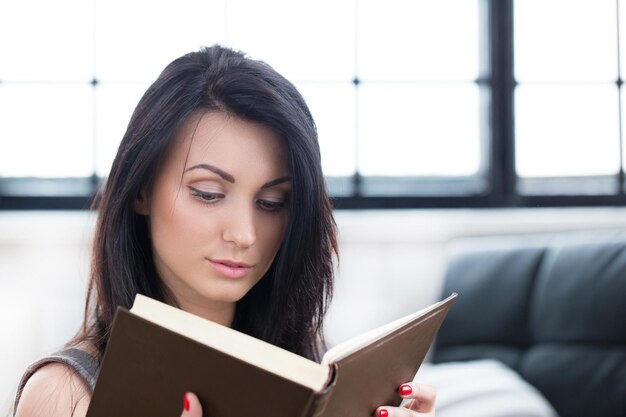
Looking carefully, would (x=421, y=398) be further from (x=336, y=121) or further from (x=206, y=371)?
(x=336, y=121)

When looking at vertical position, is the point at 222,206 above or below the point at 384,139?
below

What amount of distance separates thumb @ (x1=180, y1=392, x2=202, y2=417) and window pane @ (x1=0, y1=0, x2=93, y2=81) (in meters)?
2.40

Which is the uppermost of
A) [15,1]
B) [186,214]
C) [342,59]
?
[15,1]

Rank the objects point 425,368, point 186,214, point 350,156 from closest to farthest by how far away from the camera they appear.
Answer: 1. point 186,214
2. point 425,368
3. point 350,156

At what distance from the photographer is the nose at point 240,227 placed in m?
1.25

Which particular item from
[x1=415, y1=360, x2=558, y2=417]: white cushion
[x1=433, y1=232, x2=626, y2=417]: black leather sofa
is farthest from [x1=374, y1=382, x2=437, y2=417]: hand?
[x1=433, y1=232, x2=626, y2=417]: black leather sofa

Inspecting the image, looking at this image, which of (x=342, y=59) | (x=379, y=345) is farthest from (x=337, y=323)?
(x=379, y=345)

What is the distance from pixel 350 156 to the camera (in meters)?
3.10

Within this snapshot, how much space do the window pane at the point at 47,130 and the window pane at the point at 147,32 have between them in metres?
0.15

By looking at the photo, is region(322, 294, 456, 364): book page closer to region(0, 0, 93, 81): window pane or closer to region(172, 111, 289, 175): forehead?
region(172, 111, 289, 175): forehead

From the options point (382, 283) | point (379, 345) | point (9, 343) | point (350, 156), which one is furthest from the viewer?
point (350, 156)

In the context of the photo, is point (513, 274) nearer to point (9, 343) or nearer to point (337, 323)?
point (337, 323)

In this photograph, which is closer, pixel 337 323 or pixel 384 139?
pixel 337 323

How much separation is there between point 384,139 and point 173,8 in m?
0.92
